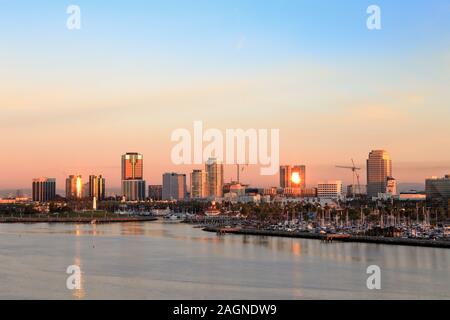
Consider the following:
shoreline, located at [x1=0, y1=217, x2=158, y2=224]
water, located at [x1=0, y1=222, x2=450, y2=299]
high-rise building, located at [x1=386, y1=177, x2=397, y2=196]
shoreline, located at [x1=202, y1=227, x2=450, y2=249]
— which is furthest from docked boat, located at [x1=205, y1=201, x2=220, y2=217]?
water, located at [x1=0, y1=222, x2=450, y2=299]

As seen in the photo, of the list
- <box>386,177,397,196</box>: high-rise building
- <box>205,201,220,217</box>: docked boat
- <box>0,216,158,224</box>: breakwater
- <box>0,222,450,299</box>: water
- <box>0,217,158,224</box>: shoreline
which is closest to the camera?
<box>0,222,450,299</box>: water

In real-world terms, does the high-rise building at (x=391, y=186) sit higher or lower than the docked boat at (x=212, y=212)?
higher

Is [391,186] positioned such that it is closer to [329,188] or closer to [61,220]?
[329,188]

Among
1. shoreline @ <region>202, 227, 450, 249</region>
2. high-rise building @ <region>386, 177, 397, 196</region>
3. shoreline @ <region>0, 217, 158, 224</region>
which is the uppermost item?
high-rise building @ <region>386, 177, 397, 196</region>

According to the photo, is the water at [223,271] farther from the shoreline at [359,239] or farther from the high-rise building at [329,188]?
the high-rise building at [329,188]

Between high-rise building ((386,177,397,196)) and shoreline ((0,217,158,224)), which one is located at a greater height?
high-rise building ((386,177,397,196))

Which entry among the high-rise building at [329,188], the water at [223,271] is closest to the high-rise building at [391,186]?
the high-rise building at [329,188]

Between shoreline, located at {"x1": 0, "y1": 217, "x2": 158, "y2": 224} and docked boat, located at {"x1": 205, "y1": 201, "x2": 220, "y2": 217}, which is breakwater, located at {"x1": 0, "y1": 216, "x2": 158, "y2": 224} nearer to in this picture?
shoreline, located at {"x1": 0, "y1": 217, "x2": 158, "y2": 224}
